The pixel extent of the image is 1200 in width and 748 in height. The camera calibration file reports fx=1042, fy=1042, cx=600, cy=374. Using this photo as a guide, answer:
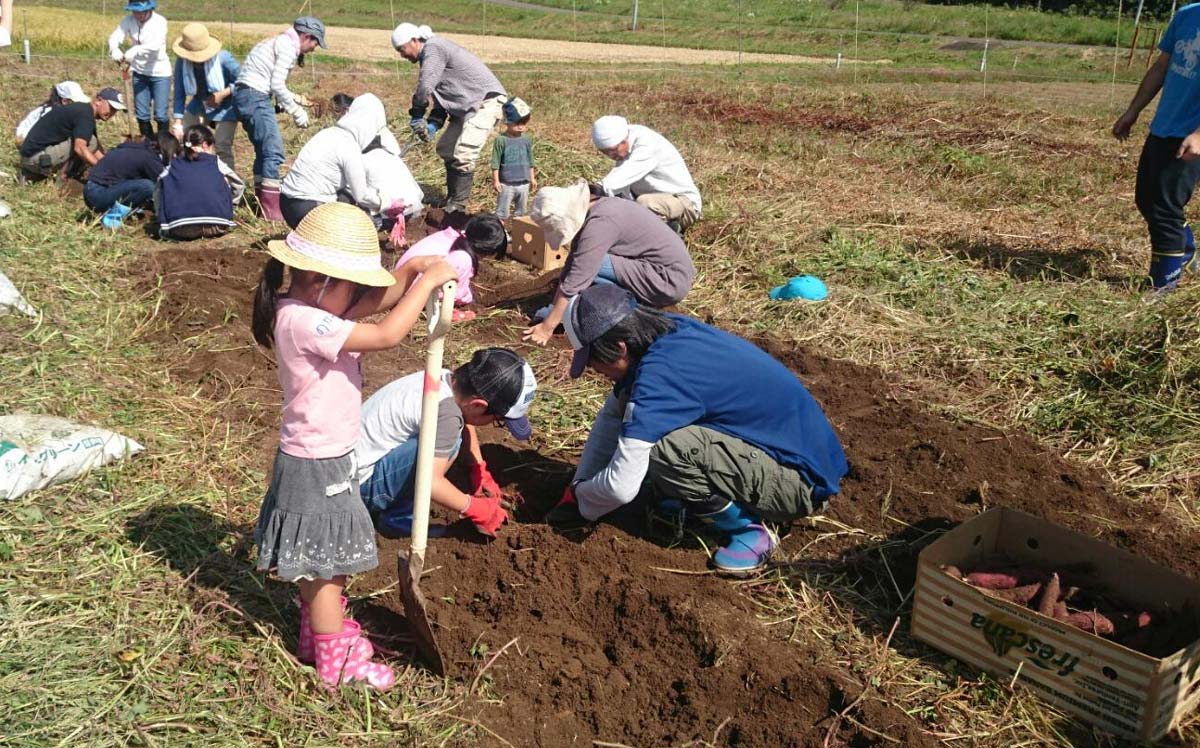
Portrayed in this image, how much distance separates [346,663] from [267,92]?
7.41m

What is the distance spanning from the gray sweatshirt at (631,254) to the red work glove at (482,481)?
79.7 inches

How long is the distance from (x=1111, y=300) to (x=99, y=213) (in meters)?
7.95

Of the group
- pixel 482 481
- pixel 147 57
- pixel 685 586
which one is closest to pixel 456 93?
pixel 147 57

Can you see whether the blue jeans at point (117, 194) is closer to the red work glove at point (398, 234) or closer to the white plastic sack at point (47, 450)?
the red work glove at point (398, 234)

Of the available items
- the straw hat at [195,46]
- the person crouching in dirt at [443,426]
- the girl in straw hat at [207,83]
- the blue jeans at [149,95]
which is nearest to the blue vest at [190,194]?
the girl in straw hat at [207,83]

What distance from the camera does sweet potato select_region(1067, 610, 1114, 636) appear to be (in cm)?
343

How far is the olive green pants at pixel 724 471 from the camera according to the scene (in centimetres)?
400

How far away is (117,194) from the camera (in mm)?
8859

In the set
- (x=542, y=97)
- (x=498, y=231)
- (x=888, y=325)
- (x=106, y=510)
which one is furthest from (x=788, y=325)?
(x=542, y=97)

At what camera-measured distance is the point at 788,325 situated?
6.81 metres

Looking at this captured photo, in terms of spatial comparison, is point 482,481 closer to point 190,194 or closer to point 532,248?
point 532,248

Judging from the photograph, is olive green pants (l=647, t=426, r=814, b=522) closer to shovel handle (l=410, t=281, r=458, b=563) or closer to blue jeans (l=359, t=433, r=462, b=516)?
blue jeans (l=359, t=433, r=462, b=516)

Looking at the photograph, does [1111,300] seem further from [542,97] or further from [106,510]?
[542,97]

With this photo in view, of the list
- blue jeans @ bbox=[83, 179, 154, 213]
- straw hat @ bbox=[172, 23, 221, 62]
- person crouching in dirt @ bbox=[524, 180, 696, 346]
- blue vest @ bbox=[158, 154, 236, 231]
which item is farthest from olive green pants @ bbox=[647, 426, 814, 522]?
straw hat @ bbox=[172, 23, 221, 62]
